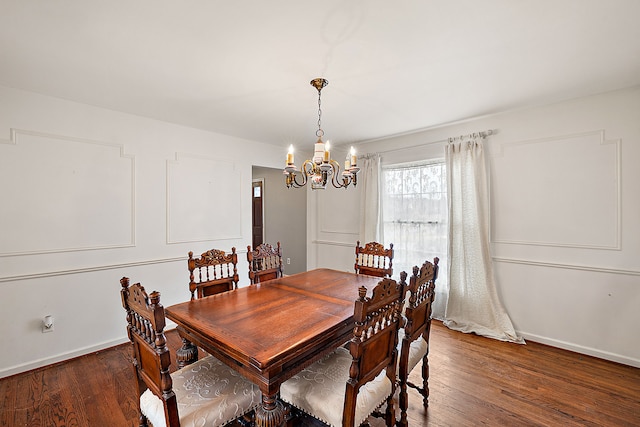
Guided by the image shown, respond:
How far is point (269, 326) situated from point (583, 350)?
3.20 metres

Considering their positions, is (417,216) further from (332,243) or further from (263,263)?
(263,263)

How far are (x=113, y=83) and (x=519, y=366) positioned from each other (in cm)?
441

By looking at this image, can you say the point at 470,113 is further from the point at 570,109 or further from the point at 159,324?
A: the point at 159,324

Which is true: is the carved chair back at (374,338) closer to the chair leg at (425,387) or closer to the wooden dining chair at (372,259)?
the chair leg at (425,387)

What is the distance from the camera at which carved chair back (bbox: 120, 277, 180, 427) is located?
3.84 ft

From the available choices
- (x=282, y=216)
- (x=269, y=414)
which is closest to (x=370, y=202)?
(x=282, y=216)

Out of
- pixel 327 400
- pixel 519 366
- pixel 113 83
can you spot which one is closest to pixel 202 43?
pixel 113 83

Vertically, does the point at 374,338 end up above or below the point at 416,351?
above

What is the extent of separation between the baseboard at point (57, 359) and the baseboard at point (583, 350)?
448 centimetres

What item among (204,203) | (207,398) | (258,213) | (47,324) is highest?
(204,203)

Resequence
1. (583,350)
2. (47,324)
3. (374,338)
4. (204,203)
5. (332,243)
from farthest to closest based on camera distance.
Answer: (332,243)
(204,203)
(583,350)
(47,324)
(374,338)

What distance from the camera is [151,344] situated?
1249 millimetres

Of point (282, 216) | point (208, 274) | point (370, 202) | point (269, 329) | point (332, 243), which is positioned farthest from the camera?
point (282, 216)

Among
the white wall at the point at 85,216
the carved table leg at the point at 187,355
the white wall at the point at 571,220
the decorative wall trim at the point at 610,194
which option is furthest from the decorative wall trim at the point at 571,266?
the white wall at the point at 85,216
